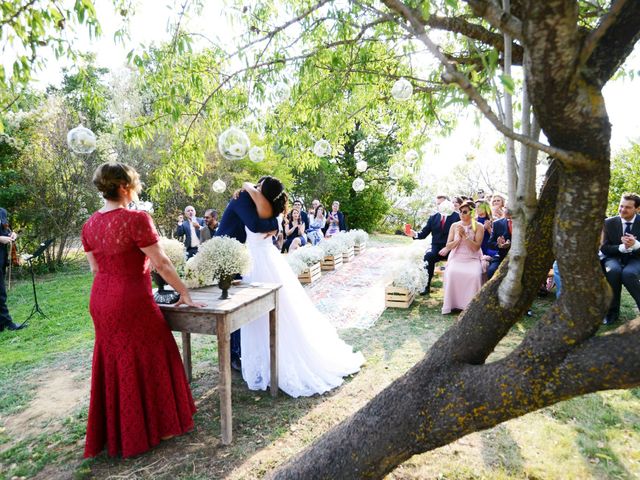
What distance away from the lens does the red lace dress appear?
302 cm

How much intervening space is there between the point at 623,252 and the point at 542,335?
5723mm

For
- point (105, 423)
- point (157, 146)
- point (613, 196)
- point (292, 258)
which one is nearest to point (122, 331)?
point (105, 423)

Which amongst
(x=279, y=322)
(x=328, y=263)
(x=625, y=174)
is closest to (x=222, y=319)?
(x=279, y=322)

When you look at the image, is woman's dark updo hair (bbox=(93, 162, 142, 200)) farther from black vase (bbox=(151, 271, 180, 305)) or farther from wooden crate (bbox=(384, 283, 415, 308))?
wooden crate (bbox=(384, 283, 415, 308))

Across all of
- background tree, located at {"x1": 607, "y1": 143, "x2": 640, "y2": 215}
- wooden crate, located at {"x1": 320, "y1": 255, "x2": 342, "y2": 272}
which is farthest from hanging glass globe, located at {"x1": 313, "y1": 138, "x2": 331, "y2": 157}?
background tree, located at {"x1": 607, "y1": 143, "x2": 640, "y2": 215}

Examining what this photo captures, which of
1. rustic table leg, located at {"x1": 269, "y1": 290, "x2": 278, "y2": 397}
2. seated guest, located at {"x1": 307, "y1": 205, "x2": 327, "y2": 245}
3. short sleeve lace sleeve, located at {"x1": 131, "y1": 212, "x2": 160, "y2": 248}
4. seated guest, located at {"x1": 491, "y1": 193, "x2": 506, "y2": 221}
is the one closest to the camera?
short sleeve lace sleeve, located at {"x1": 131, "y1": 212, "x2": 160, "y2": 248}

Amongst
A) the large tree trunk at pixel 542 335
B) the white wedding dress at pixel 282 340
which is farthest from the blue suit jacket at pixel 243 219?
the large tree trunk at pixel 542 335

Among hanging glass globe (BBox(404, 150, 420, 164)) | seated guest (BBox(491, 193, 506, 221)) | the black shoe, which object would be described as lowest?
the black shoe

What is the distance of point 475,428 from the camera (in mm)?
1993

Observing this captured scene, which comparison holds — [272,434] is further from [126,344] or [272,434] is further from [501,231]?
[501,231]

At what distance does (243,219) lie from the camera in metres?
4.33

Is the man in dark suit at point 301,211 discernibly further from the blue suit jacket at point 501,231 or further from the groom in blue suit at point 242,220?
the groom in blue suit at point 242,220

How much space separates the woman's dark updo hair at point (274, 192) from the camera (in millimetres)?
4207

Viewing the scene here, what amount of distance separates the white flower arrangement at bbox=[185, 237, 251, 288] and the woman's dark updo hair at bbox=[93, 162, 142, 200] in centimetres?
85
